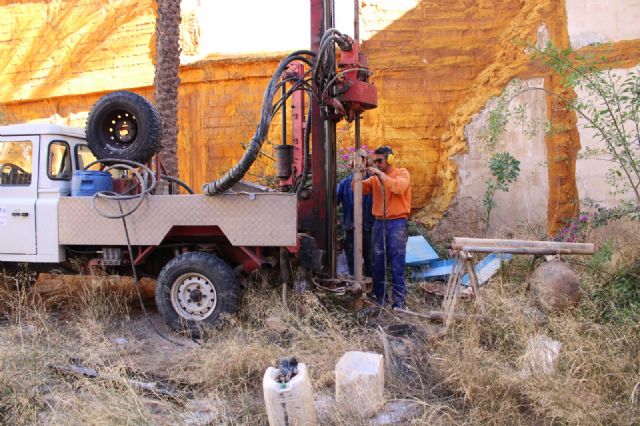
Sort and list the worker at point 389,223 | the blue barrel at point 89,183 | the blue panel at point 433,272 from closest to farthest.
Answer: the blue barrel at point 89,183 < the worker at point 389,223 < the blue panel at point 433,272

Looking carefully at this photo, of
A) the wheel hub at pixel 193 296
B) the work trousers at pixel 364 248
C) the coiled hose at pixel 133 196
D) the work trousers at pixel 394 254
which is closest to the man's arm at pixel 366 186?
the work trousers at pixel 394 254

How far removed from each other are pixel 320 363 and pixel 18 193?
13.6 feet

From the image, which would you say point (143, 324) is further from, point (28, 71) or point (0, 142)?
point (28, 71)

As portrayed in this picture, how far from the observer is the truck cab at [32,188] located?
6266mm

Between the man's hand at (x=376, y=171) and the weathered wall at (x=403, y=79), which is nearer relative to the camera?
the man's hand at (x=376, y=171)

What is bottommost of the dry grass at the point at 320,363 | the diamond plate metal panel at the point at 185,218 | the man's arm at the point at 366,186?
the dry grass at the point at 320,363

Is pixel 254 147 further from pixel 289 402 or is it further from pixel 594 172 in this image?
pixel 594 172

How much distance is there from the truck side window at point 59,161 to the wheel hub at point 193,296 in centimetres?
199

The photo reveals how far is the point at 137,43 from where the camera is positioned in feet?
45.3

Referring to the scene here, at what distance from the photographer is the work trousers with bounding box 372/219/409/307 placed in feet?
22.2

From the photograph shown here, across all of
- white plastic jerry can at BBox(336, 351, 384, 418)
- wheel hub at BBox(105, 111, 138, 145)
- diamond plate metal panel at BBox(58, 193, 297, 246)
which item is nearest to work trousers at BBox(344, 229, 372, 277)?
diamond plate metal panel at BBox(58, 193, 297, 246)

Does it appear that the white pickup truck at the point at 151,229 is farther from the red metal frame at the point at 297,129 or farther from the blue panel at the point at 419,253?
the blue panel at the point at 419,253

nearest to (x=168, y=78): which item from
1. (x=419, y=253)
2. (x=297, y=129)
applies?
(x=297, y=129)

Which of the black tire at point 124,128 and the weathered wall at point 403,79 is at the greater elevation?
the weathered wall at point 403,79
